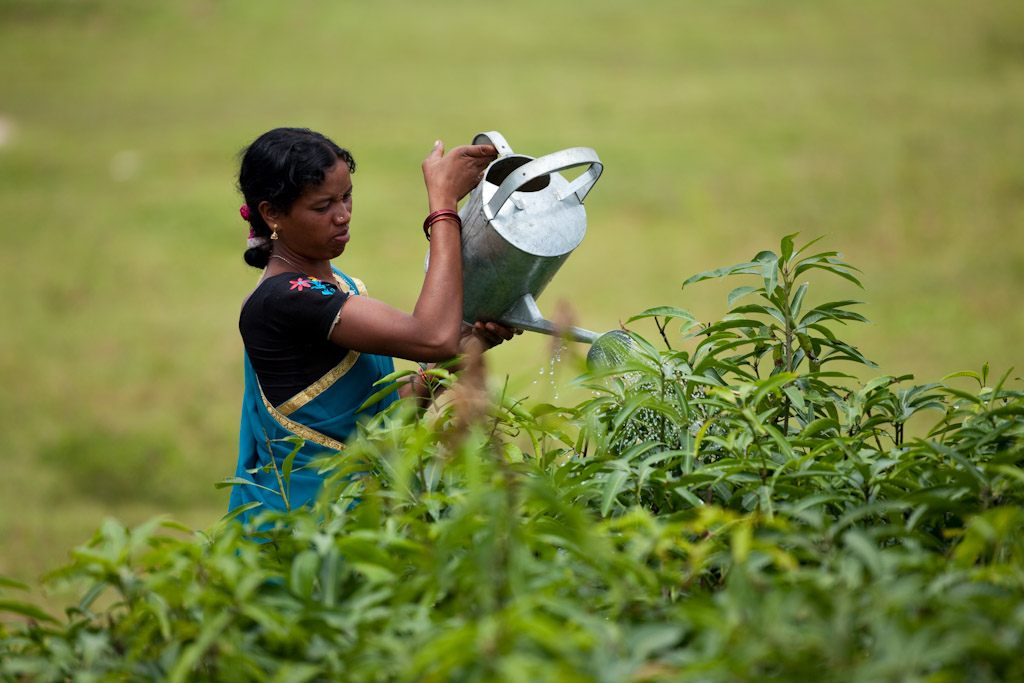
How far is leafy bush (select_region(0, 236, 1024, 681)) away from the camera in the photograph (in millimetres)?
848

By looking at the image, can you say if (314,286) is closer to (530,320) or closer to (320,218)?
(320,218)

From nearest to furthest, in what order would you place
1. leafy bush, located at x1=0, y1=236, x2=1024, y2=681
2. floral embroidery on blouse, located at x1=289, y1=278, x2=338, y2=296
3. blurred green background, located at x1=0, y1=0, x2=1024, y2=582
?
leafy bush, located at x1=0, y1=236, x2=1024, y2=681 < floral embroidery on blouse, located at x1=289, y1=278, x2=338, y2=296 < blurred green background, located at x1=0, y1=0, x2=1024, y2=582

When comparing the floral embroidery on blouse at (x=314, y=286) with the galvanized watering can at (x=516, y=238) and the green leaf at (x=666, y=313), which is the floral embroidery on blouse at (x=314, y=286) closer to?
the galvanized watering can at (x=516, y=238)

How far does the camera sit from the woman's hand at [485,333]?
6.40 feet

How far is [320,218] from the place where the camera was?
1.85m

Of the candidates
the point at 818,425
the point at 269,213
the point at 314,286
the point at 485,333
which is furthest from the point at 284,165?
the point at 818,425

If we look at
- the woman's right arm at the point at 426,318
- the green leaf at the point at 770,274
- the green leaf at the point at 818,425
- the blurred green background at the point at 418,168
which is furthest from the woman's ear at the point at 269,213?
the green leaf at the point at 818,425

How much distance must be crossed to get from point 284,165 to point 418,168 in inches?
327

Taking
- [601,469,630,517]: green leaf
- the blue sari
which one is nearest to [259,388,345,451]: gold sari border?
the blue sari

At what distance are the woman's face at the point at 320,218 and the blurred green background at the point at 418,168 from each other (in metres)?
0.52

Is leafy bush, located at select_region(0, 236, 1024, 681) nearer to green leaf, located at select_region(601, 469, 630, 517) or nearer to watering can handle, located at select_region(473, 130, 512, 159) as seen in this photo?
green leaf, located at select_region(601, 469, 630, 517)

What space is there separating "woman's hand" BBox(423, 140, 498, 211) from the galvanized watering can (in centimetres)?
2

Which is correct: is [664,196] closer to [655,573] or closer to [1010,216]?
[1010,216]

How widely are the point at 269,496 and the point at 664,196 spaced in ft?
26.2
